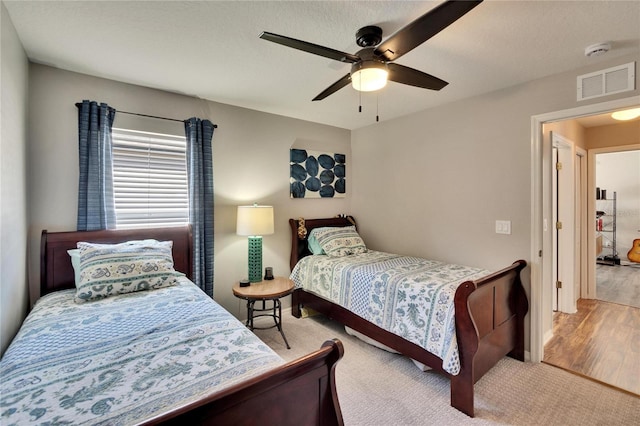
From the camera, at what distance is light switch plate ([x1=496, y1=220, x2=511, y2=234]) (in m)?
2.73

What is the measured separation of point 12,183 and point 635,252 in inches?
349

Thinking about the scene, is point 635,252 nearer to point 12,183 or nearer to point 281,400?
point 281,400

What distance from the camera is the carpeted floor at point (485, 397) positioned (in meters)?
1.88

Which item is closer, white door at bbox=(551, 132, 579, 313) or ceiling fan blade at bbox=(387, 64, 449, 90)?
ceiling fan blade at bbox=(387, 64, 449, 90)

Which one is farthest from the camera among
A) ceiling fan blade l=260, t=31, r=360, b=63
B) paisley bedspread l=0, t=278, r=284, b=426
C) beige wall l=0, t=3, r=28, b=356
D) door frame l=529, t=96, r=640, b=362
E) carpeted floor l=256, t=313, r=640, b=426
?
door frame l=529, t=96, r=640, b=362

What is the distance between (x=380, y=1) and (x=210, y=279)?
2.66 metres

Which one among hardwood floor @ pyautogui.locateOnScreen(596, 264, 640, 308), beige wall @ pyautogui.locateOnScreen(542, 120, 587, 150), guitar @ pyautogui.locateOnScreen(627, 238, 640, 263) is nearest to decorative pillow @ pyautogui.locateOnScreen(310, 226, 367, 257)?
beige wall @ pyautogui.locateOnScreen(542, 120, 587, 150)

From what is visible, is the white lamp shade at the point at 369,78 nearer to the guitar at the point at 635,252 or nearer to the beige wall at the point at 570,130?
the beige wall at the point at 570,130

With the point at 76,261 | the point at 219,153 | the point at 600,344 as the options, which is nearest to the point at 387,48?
the point at 219,153

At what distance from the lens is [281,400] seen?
1016mm

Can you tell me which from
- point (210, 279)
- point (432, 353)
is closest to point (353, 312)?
point (432, 353)

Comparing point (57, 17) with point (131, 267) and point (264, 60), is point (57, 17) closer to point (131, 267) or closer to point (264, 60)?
point (264, 60)

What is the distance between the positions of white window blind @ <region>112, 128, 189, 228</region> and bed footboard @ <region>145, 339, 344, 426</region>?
90.4 inches

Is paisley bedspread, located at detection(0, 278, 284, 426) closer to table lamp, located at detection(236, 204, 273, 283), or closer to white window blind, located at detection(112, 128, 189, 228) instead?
white window blind, located at detection(112, 128, 189, 228)
